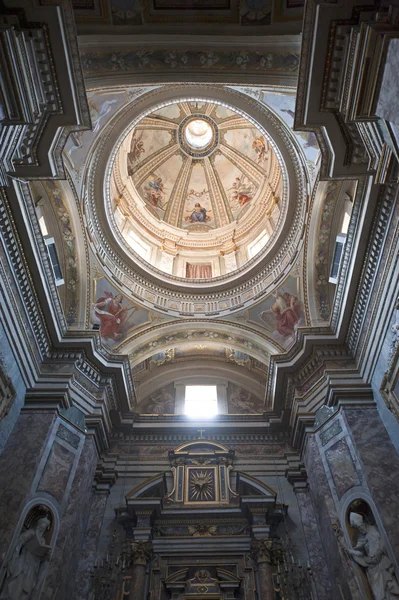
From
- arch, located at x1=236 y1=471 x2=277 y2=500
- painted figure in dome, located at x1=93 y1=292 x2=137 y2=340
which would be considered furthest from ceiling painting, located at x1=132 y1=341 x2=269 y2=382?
arch, located at x1=236 y1=471 x2=277 y2=500

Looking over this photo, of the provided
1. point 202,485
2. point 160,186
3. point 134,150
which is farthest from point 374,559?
point 134,150

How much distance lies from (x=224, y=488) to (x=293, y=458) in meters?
2.16

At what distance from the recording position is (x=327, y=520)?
29.1 ft

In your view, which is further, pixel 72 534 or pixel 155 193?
pixel 155 193

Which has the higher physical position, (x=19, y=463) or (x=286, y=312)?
(x=286, y=312)

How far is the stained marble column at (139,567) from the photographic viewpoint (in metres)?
9.06

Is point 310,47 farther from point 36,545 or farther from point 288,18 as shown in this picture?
point 36,545

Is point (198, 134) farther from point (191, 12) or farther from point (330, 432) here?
point (330, 432)

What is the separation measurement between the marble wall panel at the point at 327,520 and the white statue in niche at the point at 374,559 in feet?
1.32

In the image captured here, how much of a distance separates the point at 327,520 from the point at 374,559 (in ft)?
4.72

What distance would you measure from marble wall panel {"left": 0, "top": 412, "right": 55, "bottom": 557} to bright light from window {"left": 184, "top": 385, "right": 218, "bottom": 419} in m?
5.82

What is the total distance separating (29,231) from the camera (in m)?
8.94

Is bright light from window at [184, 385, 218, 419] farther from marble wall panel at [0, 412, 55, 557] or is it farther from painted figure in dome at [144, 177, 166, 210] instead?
painted figure in dome at [144, 177, 166, 210]

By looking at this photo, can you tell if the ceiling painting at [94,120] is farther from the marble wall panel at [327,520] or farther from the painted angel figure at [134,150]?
the marble wall panel at [327,520]
